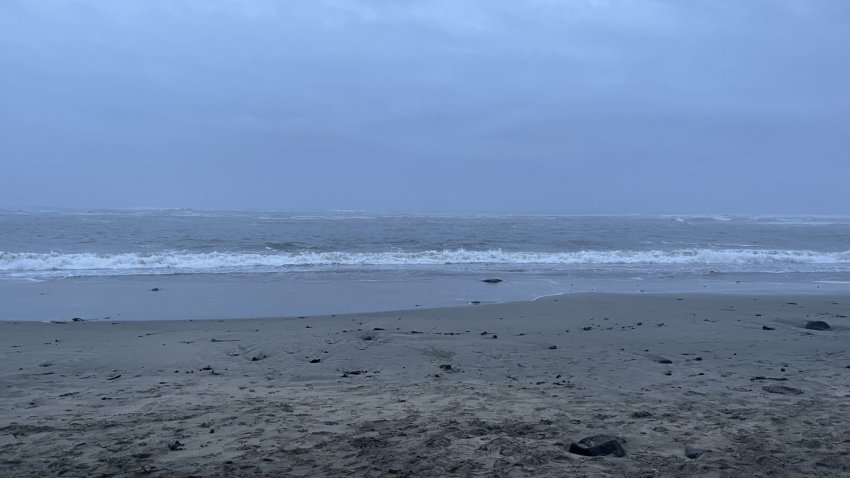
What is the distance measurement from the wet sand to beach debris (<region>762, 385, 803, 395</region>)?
0.15 ft

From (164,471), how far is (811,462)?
4.64 m

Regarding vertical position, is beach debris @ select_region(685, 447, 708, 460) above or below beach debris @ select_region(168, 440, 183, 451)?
above

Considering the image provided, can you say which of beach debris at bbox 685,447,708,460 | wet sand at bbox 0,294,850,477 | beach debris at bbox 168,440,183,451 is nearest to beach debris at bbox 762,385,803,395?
wet sand at bbox 0,294,850,477

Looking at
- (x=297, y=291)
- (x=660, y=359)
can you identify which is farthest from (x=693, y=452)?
(x=297, y=291)

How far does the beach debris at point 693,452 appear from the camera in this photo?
13.8ft

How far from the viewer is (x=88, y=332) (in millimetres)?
9391

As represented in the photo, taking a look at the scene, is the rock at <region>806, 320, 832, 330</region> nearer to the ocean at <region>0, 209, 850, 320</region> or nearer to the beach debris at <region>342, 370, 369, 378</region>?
the ocean at <region>0, 209, 850, 320</region>

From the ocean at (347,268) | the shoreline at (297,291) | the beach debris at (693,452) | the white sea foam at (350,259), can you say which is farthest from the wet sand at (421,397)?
the white sea foam at (350,259)

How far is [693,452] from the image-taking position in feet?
14.0

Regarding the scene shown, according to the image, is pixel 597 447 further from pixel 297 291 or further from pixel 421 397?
pixel 297 291

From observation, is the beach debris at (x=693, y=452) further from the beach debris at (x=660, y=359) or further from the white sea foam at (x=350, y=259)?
the white sea foam at (x=350, y=259)

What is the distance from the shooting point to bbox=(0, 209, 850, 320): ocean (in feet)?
43.6

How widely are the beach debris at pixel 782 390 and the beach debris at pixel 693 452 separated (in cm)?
227

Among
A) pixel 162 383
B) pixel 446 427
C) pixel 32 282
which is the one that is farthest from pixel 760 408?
pixel 32 282
